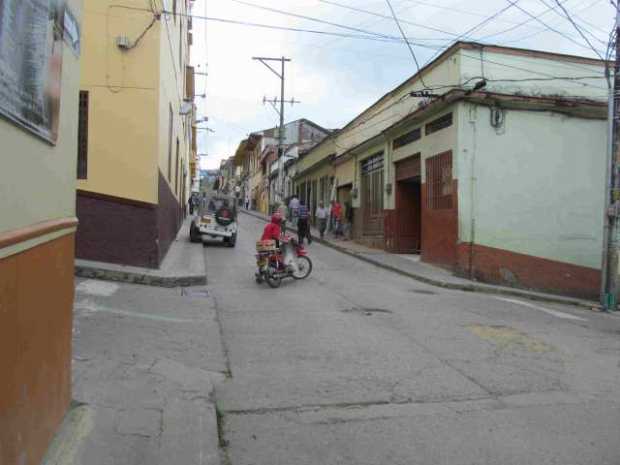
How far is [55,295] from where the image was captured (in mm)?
3854

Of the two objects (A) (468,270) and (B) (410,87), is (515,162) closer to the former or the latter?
(A) (468,270)

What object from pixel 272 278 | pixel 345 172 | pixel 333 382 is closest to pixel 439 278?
pixel 272 278

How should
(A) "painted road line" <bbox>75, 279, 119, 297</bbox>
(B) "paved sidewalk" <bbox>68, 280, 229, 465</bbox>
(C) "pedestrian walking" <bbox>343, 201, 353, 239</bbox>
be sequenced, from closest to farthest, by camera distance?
1. (B) "paved sidewalk" <bbox>68, 280, 229, 465</bbox>
2. (A) "painted road line" <bbox>75, 279, 119, 297</bbox>
3. (C) "pedestrian walking" <bbox>343, 201, 353, 239</bbox>

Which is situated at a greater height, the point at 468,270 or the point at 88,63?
the point at 88,63

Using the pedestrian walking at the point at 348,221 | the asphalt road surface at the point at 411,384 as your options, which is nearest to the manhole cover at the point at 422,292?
the asphalt road surface at the point at 411,384

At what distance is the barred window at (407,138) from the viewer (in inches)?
697

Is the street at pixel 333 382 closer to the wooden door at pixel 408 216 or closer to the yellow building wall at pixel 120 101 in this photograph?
the yellow building wall at pixel 120 101

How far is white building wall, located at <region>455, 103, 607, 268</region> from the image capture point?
1499cm

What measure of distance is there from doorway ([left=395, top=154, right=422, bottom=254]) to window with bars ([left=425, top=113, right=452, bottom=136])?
259 centimetres

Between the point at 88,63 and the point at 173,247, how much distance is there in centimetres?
712

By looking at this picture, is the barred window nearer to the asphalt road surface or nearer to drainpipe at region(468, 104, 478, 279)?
drainpipe at region(468, 104, 478, 279)

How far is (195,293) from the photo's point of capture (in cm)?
1074

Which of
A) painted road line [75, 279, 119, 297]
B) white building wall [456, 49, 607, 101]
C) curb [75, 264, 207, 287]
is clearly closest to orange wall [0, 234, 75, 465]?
painted road line [75, 279, 119, 297]

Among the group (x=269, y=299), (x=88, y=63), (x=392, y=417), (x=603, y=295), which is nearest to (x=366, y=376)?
(x=392, y=417)
